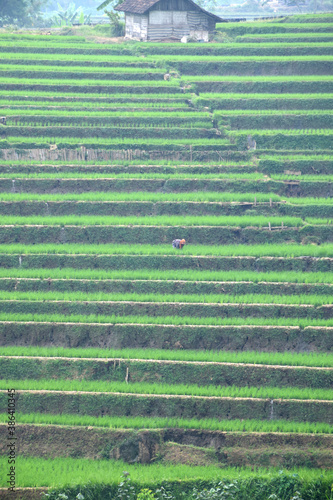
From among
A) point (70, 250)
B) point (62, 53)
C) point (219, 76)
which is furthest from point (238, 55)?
point (70, 250)

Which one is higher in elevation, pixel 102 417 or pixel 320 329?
pixel 320 329

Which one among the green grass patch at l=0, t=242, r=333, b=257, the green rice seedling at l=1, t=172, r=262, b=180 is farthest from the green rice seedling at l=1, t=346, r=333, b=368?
the green rice seedling at l=1, t=172, r=262, b=180

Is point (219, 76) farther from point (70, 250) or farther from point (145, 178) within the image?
point (70, 250)

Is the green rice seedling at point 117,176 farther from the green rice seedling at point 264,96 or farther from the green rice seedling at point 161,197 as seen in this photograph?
the green rice seedling at point 264,96

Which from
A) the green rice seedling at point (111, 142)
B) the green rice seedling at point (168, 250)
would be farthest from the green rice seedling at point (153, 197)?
the green rice seedling at point (111, 142)

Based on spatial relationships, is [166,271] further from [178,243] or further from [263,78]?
[263,78]

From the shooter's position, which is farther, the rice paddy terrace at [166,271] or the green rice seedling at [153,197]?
the green rice seedling at [153,197]

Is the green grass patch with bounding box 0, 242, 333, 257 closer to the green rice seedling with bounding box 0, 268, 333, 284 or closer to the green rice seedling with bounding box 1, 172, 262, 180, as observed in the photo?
the green rice seedling with bounding box 0, 268, 333, 284
